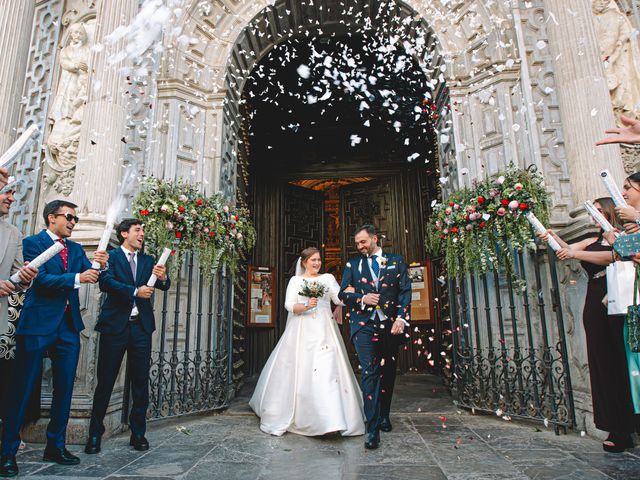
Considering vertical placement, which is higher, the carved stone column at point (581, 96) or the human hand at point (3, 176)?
the carved stone column at point (581, 96)

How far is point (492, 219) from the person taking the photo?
4551mm

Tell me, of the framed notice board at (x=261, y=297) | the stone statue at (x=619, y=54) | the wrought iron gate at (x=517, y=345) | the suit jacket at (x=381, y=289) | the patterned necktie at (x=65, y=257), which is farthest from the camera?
the framed notice board at (x=261, y=297)

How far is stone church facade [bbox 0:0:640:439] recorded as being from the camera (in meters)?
4.64

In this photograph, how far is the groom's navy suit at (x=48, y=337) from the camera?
309cm

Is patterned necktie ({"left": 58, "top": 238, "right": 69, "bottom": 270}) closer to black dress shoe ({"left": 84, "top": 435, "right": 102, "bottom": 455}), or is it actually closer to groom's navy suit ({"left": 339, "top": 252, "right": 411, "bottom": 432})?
Answer: black dress shoe ({"left": 84, "top": 435, "right": 102, "bottom": 455})

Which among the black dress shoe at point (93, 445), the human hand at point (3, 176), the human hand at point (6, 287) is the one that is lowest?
the black dress shoe at point (93, 445)

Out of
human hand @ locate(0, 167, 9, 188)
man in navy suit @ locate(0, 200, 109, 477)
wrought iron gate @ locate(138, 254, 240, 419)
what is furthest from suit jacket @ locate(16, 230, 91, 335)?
wrought iron gate @ locate(138, 254, 240, 419)

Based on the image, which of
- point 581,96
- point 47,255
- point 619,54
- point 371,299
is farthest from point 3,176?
point 619,54

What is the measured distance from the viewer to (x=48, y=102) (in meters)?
5.66

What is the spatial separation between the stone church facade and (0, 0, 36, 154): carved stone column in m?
0.01

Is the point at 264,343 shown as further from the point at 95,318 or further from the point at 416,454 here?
the point at 416,454

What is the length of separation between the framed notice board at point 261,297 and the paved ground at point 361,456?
4015 millimetres

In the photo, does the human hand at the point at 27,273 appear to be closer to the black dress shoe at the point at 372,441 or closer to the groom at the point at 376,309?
the groom at the point at 376,309

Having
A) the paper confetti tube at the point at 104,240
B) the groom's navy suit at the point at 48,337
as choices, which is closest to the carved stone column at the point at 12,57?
the groom's navy suit at the point at 48,337
